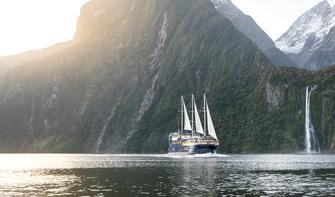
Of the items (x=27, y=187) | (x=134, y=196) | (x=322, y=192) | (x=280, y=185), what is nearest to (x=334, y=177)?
(x=280, y=185)

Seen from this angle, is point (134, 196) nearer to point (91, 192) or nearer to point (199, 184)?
point (91, 192)

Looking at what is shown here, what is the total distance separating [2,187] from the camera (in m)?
81.8

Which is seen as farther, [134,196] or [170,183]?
[170,183]

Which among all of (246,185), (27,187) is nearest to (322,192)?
(246,185)

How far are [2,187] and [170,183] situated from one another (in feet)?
82.5

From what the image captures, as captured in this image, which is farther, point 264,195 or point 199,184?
point 199,184

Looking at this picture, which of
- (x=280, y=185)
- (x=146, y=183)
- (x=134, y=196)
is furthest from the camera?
(x=146, y=183)

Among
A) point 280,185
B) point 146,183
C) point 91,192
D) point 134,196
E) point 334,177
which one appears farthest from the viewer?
point 334,177

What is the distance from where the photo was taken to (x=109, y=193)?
6844cm

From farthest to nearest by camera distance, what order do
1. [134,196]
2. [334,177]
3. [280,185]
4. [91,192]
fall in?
[334,177] < [280,185] < [91,192] < [134,196]

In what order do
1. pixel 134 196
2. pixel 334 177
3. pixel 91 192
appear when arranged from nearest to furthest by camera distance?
pixel 134 196 → pixel 91 192 → pixel 334 177

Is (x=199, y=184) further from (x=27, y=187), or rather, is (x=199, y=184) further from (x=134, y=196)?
(x=27, y=187)

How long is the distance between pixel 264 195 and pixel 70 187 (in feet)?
94.5

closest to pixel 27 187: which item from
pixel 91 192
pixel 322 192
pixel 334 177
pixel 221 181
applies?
pixel 91 192
